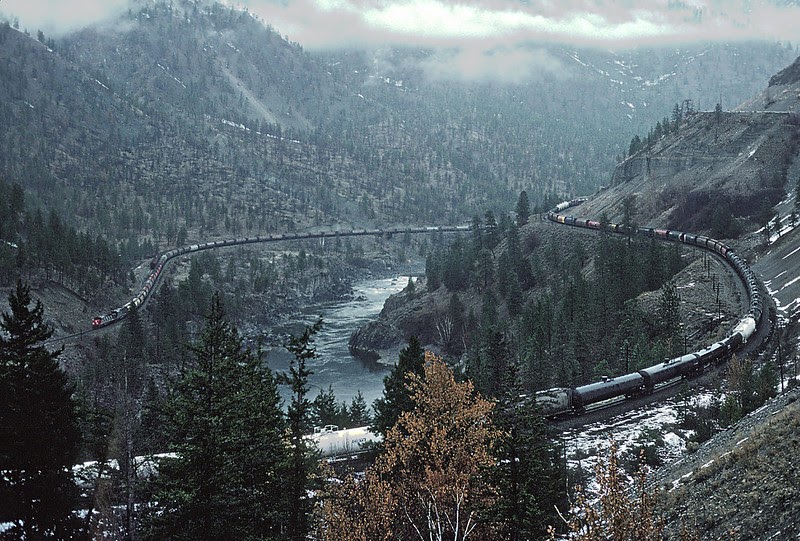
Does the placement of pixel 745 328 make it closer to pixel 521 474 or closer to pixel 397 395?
pixel 397 395

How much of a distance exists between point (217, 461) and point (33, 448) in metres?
7.92

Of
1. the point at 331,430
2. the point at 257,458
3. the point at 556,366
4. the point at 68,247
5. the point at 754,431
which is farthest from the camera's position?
the point at 68,247

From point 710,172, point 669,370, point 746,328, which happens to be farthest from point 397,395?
point 710,172

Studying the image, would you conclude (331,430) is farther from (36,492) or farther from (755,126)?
(755,126)

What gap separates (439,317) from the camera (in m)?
140

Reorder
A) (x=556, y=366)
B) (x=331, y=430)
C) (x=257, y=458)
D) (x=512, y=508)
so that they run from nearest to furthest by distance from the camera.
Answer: (x=512, y=508)
(x=257, y=458)
(x=331, y=430)
(x=556, y=366)

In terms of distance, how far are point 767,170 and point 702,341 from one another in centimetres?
7852

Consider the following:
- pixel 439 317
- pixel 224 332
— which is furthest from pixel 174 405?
pixel 439 317

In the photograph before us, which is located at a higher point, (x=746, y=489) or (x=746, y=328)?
(x=746, y=489)

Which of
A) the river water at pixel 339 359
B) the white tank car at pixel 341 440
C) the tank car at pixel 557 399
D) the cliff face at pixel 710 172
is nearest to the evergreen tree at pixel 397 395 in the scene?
the white tank car at pixel 341 440

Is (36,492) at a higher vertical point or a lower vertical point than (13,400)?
lower

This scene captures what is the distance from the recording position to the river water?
113 m

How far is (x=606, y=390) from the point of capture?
5641cm

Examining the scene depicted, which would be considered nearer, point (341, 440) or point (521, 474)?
point (521, 474)
